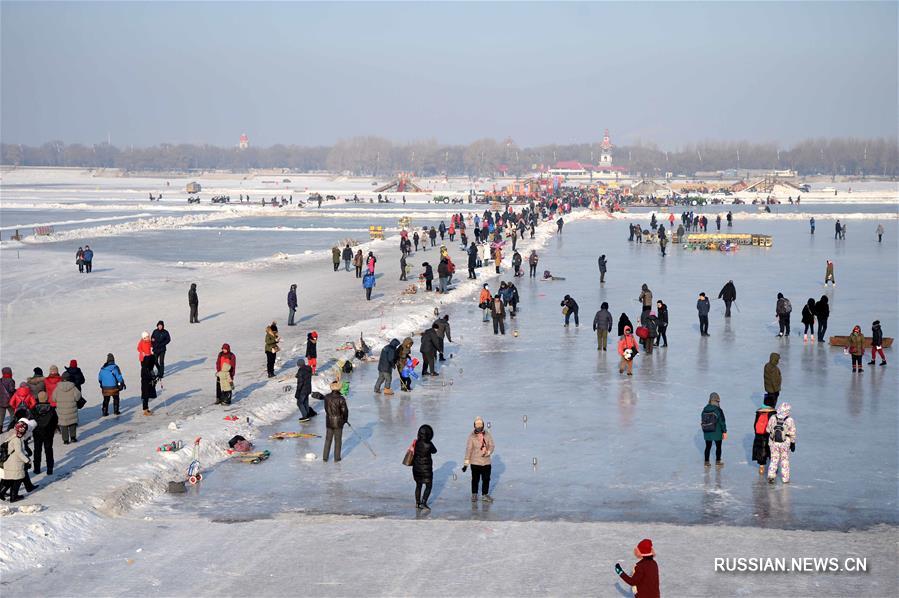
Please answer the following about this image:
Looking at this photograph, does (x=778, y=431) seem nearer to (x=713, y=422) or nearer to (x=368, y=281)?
(x=713, y=422)

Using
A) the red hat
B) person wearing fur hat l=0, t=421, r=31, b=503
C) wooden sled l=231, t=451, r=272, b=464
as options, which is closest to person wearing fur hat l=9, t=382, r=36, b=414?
person wearing fur hat l=0, t=421, r=31, b=503

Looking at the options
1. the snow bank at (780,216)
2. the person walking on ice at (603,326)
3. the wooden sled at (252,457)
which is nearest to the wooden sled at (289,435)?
the wooden sled at (252,457)

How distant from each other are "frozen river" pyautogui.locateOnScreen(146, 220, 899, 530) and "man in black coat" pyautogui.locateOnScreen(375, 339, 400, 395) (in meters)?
0.34

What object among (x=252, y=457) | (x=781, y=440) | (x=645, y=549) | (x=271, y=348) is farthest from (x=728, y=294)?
(x=645, y=549)

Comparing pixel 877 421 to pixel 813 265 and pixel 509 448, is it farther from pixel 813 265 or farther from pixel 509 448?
pixel 813 265

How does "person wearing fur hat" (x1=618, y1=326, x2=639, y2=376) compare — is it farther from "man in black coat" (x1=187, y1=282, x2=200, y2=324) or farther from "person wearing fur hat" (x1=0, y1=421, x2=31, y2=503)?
"man in black coat" (x1=187, y1=282, x2=200, y2=324)

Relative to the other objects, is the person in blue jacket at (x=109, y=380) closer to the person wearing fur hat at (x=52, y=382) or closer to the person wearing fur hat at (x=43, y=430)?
the person wearing fur hat at (x=52, y=382)

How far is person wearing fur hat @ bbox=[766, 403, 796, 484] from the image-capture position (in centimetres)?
1228

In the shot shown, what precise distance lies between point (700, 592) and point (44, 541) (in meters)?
6.63

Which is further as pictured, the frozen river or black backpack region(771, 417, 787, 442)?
black backpack region(771, 417, 787, 442)

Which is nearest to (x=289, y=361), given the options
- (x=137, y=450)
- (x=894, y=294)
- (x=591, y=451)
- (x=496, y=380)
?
(x=496, y=380)

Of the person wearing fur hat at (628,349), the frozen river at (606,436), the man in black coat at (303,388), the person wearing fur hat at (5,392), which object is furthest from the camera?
the person wearing fur hat at (628,349)

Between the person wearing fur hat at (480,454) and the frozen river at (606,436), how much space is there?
32 cm

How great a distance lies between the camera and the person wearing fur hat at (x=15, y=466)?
11.6 meters
